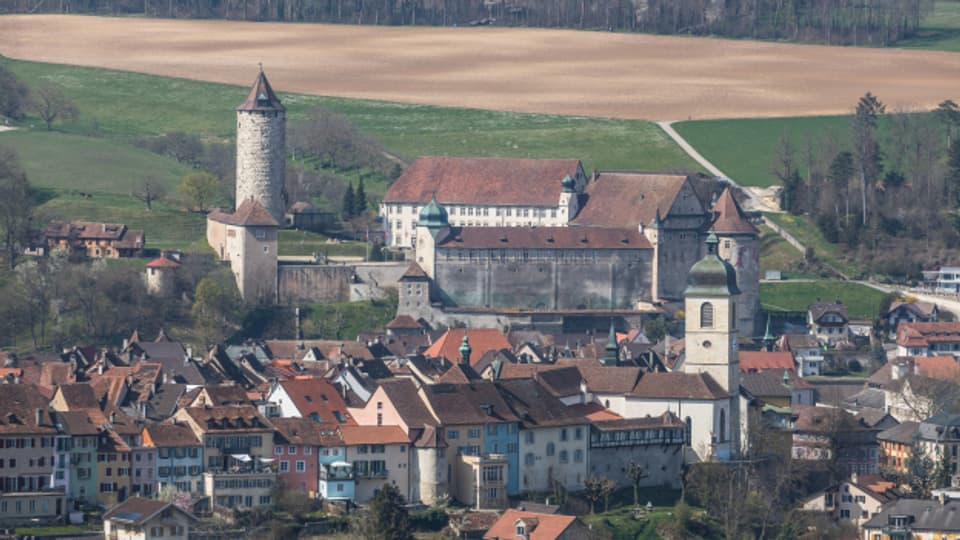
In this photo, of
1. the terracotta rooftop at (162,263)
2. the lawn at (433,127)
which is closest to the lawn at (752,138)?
the lawn at (433,127)

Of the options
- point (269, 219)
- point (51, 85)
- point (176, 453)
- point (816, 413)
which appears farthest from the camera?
point (51, 85)

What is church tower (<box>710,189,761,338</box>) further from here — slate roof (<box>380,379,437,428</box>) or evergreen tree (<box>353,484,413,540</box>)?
evergreen tree (<box>353,484,413,540</box>)

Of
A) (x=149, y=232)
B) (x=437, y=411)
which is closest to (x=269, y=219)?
(x=149, y=232)

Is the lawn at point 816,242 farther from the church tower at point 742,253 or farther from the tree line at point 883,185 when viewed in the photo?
the church tower at point 742,253

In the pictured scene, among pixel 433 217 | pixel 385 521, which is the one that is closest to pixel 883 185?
pixel 433 217

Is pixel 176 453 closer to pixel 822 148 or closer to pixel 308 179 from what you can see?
pixel 308 179

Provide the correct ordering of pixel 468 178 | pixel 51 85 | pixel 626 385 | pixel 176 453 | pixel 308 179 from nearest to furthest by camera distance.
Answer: pixel 176 453
pixel 626 385
pixel 468 178
pixel 308 179
pixel 51 85
